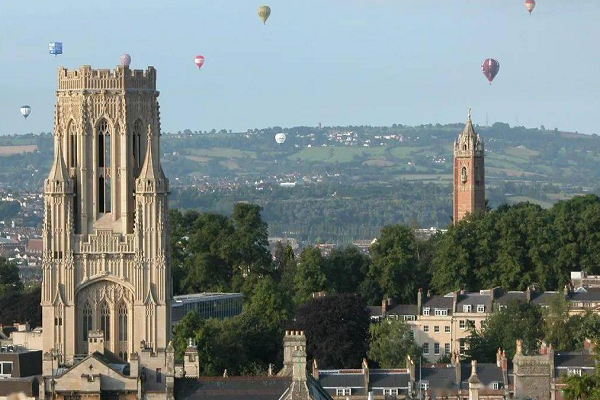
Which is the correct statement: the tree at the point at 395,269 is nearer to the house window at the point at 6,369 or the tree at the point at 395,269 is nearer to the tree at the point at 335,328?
the tree at the point at 335,328

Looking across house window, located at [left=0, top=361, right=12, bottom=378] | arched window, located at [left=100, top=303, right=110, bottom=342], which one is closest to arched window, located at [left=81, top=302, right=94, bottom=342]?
arched window, located at [left=100, top=303, right=110, bottom=342]

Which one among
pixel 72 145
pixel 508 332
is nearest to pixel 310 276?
pixel 508 332

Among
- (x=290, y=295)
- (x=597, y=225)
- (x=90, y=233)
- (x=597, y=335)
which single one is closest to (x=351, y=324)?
(x=597, y=335)

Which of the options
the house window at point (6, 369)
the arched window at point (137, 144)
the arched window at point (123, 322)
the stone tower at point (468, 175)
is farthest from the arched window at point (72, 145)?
the stone tower at point (468, 175)

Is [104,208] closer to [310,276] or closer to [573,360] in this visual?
[573,360]

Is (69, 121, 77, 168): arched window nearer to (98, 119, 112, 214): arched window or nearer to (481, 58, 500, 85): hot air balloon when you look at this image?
(98, 119, 112, 214): arched window

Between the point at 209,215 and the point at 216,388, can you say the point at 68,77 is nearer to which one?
the point at 216,388

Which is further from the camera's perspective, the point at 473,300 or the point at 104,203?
the point at 473,300
